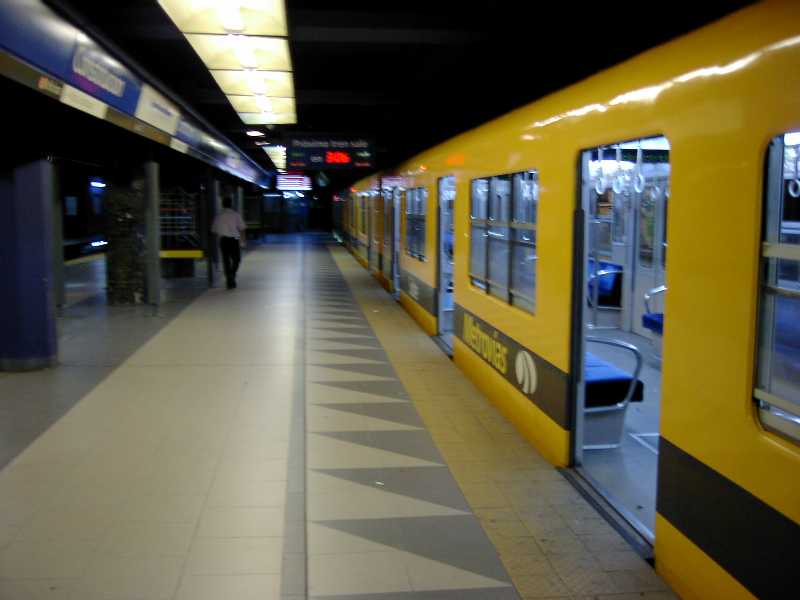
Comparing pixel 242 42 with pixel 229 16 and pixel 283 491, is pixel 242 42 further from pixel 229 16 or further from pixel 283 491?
pixel 283 491

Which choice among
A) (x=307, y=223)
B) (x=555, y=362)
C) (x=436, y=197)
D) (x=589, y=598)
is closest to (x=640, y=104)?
(x=555, y=362)

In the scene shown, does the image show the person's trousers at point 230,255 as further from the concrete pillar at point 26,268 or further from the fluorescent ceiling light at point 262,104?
the concrete pillar at point 26,268

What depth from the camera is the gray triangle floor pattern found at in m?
3.10

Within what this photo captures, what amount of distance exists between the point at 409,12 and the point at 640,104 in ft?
10.7

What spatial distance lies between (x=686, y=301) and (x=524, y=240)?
2433 mm

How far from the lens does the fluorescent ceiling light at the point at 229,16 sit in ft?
16.0

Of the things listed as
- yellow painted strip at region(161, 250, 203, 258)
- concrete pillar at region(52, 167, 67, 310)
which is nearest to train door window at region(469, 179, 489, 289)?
concrete pillar at region(52, 167, 67, 310)

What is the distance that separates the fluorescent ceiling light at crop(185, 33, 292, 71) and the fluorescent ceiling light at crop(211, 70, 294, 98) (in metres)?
0.29

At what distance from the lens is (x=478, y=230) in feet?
22.4

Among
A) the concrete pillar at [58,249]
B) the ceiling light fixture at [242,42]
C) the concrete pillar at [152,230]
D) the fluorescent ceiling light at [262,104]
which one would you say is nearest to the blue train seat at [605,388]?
the ceiling light fixture at [242,42]

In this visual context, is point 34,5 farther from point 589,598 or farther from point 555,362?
point 589,598

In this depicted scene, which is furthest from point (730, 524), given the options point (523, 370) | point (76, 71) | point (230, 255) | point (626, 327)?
point (230, 255)

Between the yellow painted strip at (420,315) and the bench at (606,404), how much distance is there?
422 cm

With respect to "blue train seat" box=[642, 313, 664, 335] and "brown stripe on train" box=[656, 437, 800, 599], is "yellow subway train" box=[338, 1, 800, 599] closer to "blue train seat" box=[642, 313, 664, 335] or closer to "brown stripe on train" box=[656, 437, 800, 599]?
"brown stripe on train" box=[656, 437, 800, 599]
